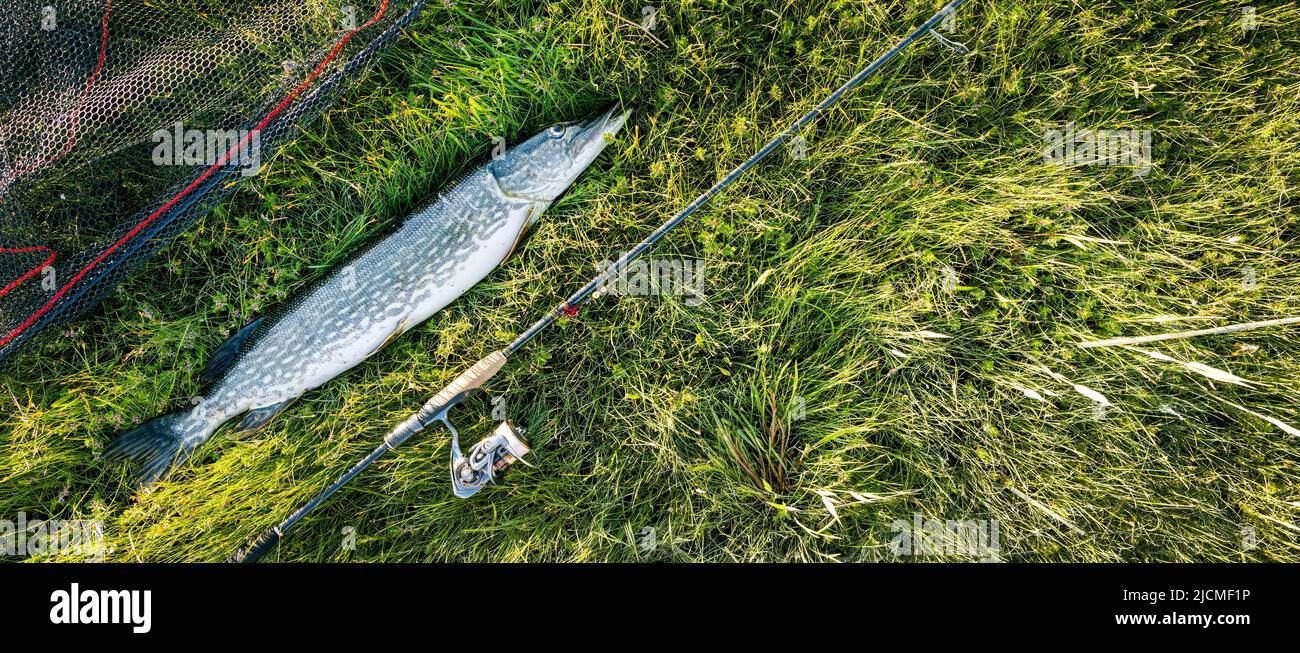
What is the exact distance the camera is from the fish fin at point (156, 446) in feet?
6.97

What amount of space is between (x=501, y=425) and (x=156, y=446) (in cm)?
143

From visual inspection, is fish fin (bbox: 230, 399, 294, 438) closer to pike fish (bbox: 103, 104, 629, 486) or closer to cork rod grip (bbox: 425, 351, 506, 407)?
pike fish (bbox: 103, 104, 629, 486)

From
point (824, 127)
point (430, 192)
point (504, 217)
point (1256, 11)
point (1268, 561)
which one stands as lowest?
point (1268, 561)

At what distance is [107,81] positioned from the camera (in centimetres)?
195

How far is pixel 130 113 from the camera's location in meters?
1.93

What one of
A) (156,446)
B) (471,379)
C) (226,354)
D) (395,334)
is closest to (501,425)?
(471,379)

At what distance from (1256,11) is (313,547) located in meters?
4.26

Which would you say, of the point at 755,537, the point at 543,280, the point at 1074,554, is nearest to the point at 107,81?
the point at 543,280

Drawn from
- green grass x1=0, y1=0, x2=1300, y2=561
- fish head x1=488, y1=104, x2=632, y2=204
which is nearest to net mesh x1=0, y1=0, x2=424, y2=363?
green grass x1=0, y1=0, x2=1300, y2=561

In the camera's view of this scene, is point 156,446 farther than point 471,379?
Yes

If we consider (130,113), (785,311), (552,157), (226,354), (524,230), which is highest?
(130,113)

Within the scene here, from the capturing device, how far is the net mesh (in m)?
1.93

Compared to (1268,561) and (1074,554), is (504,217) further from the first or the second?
(1268,561)

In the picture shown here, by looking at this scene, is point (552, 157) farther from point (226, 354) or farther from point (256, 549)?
point (256, 549)
